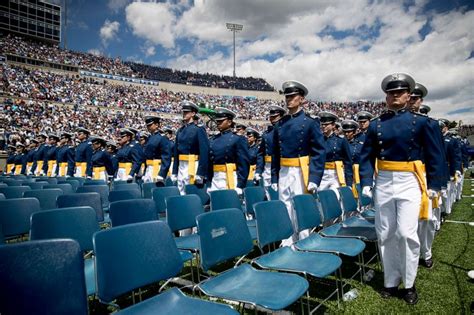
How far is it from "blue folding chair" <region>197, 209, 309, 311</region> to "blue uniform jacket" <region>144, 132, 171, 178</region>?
3989 mm

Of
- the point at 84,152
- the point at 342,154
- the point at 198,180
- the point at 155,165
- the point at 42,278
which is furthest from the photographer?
the point at 84,152

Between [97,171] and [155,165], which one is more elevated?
[155,165]

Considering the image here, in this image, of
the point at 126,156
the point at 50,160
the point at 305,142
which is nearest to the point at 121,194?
the point at 305,142

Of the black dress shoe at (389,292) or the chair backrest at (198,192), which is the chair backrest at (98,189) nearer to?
the chair backrest at (198,192)

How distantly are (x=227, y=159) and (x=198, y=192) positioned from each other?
2.50ft

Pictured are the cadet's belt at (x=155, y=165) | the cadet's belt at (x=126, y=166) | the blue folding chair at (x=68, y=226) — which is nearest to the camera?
the blue folding chair at (x=68, y=226)

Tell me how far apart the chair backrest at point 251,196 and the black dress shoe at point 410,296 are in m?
2.15

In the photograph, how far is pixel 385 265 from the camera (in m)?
3.65

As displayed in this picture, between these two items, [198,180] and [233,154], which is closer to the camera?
[198,180]

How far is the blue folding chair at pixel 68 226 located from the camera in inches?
107

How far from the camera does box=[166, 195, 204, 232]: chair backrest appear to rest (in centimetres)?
378

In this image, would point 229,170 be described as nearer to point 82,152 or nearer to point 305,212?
point 305,212

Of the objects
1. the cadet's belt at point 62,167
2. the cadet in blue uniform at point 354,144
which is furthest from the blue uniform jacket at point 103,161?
the cadet in blue uniform at point 354,144

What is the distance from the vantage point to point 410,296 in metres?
3.45
